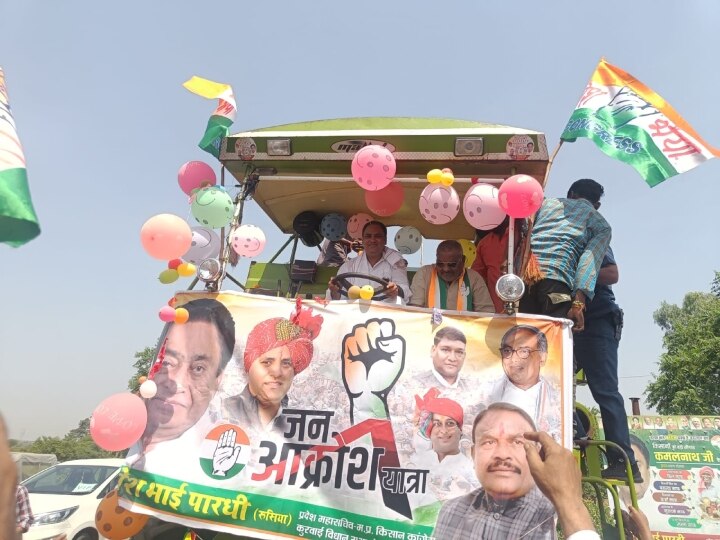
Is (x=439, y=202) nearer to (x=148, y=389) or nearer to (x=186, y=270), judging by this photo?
(x=186, y=270)

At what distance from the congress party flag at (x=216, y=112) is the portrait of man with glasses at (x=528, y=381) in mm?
2750

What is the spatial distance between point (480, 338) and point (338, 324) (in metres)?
0.95

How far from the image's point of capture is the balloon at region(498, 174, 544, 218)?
11.6 feet

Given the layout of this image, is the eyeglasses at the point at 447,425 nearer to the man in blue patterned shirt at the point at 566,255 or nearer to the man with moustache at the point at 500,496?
the man with moustache at the point at 500,496

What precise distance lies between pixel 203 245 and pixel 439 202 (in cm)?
197

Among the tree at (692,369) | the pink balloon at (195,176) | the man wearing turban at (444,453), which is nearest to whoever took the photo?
the man wearing turban at (444,453)

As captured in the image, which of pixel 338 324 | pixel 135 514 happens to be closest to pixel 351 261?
pixel 338 324

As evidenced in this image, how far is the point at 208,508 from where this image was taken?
10.7 ft

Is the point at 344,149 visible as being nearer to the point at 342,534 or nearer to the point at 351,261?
the point at 351,261

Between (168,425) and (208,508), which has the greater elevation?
(168,425)

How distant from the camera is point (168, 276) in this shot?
12.9ft

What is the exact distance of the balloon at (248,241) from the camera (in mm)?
4418

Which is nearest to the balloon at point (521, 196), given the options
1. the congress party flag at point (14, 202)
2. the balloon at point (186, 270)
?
the balloon at point (186, 270)

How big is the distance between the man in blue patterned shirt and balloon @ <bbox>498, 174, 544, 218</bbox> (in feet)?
1.71
